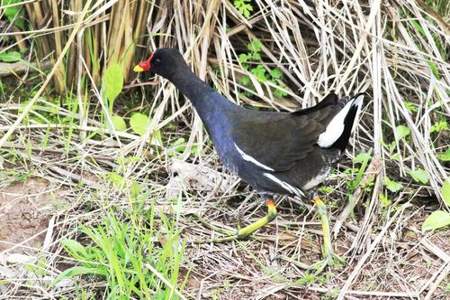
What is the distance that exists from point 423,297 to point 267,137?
80cm

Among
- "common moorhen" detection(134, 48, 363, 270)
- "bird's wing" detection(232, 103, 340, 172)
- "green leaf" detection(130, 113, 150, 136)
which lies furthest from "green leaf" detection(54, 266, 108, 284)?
"green leaf" detection(130, 113, 150, 136)

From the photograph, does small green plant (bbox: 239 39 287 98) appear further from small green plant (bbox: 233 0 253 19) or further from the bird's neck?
the bird's neck

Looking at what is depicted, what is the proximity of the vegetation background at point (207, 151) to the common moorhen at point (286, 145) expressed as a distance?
0.18 meters

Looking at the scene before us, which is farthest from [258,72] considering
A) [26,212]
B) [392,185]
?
[26,212]

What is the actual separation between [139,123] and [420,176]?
116cm

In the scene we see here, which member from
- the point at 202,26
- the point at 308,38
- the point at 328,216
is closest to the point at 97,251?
the point at 328,216

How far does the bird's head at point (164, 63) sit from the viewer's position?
3516 millimetres

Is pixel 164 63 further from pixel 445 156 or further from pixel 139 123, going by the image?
pixel 445 156

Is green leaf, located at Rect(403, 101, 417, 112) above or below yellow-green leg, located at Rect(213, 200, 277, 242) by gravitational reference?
above

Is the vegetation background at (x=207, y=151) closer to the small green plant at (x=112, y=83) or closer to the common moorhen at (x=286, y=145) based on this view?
the small green plant at (x=112, y=83)

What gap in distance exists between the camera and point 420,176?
3539mm

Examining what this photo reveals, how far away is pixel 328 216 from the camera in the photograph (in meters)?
3.46

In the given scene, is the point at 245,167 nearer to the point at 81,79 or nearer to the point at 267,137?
the point at 267,137

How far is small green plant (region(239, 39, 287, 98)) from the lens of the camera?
3.87 meters
